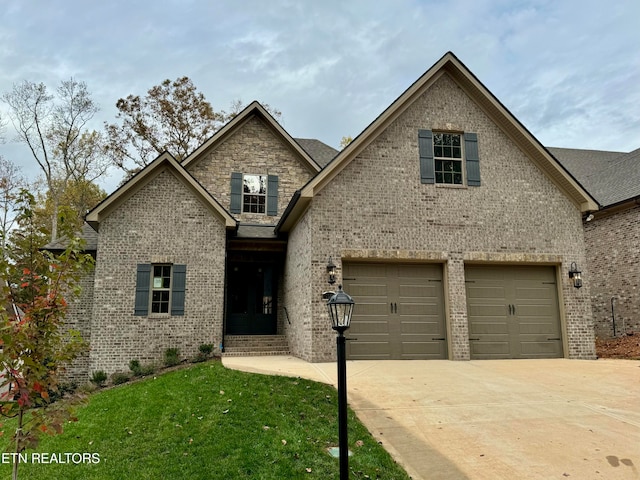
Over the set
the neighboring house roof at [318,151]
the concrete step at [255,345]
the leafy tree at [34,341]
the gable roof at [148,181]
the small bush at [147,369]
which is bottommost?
the small bush at [147,369]

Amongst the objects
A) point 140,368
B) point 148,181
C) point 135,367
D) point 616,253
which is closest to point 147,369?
point 140,368

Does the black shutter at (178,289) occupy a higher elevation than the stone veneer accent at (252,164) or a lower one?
lower

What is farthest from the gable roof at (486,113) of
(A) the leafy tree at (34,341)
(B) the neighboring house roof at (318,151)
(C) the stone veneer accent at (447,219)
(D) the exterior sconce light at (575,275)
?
(A) the leafy tree at (34,341)

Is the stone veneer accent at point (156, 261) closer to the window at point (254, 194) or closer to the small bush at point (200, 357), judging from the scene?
the small bush at point (200, 357)

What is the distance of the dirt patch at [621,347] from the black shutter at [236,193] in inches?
476

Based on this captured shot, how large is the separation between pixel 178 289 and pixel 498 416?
8910mm

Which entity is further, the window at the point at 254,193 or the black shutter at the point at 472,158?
the window at the point at 254,193

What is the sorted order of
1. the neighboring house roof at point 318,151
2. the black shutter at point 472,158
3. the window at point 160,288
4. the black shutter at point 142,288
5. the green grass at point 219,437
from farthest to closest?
1. the neighboring house roof at point 318,151
2. the window at point 160,288
3. the black shutter at point 142,288
4. the black shutter at point 472,158
5. the green grass at point 219,437

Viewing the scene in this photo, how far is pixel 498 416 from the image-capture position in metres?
6.02

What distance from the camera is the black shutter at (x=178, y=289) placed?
12055 mm

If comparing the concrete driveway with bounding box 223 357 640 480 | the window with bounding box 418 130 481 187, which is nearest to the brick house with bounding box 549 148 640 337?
the concrete driveway with bounding box 223 357 640 480

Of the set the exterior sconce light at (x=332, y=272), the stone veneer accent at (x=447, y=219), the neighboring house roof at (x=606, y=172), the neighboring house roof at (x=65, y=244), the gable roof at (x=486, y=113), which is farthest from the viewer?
the neighboring house roof at (x=606, y=172)

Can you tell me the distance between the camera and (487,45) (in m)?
13.1

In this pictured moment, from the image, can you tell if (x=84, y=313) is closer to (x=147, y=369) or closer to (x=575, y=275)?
(x=147, y=369)
